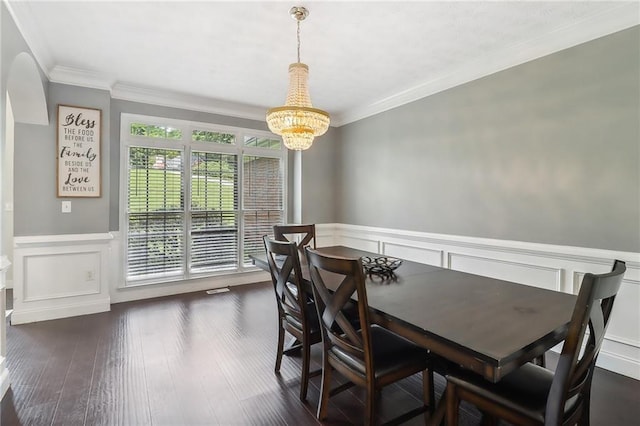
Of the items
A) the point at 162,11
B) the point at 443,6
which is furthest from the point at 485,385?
the point at 162,11

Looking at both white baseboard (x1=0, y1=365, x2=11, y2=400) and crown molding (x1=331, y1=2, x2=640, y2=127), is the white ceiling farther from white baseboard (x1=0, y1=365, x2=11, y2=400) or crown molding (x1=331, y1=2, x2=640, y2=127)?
white baseboard (x1=0, y1=365, x2=11, y2=400)

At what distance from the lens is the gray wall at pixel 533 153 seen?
236 cm

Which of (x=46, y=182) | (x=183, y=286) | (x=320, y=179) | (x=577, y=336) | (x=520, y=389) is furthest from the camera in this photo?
(x=320, y=179)

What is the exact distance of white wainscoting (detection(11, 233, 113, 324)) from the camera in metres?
3.27

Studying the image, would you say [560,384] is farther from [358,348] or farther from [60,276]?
[60,276]

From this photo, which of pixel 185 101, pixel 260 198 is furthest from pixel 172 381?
pixel 185 101

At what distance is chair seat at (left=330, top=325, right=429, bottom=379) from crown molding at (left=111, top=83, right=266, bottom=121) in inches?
151

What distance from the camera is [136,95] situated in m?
3.97

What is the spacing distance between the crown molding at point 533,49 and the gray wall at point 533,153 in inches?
2.3

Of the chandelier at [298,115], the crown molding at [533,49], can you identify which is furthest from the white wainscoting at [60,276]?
the crown molding at [533,49]

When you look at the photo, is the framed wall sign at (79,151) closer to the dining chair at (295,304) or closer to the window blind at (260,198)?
the window blind at (260,198)

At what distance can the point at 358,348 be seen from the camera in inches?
63.6

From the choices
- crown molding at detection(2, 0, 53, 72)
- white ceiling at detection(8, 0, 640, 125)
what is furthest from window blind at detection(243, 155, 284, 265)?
crown molding at detection(2, 0, 53, 72)

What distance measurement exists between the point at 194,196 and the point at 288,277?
284 centimetres
